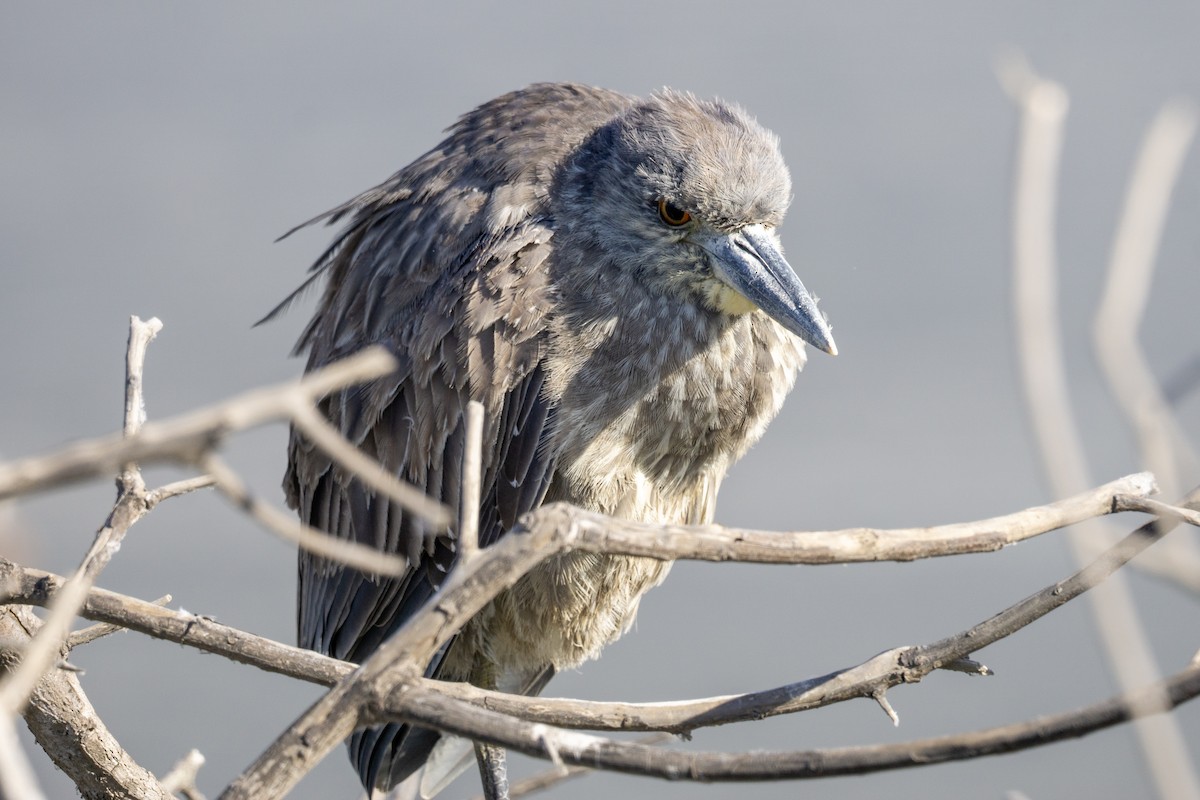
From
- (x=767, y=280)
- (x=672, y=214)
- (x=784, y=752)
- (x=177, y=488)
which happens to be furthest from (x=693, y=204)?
(x=784, y=752)

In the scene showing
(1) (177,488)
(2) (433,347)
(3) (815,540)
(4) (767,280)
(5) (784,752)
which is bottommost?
(5) (784,752)

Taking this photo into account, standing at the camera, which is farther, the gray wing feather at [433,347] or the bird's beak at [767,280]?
the gray wing feather at [433,347]

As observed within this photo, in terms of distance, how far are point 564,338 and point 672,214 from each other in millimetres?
325

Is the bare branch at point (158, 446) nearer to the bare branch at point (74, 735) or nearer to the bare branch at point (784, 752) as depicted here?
the bare branch at point (784, 752)

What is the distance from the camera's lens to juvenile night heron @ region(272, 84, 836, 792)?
261 cm

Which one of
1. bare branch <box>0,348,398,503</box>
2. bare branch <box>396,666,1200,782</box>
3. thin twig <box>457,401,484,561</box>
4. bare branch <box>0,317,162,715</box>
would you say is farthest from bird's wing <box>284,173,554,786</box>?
bare branch <box>0,348,398,503</box>

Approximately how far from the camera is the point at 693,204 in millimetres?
2562

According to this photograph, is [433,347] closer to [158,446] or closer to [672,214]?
[672,214]

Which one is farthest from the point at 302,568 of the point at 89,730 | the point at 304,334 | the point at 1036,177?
the point at 1036,177

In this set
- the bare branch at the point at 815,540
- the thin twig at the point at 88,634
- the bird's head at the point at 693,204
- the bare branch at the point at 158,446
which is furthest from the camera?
the bird's head at the point at 693,204

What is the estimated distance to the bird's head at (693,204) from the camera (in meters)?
2.54

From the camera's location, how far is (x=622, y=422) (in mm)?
2646

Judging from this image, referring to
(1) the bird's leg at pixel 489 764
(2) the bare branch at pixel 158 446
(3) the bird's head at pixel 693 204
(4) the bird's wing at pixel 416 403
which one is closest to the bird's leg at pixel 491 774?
(1) the bird's leg at pixel 489 764

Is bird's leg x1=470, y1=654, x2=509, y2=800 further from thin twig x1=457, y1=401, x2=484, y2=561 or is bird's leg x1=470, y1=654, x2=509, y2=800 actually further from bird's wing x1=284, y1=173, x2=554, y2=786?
thin twig x1=457, y1=401, x2=484, y2=561
